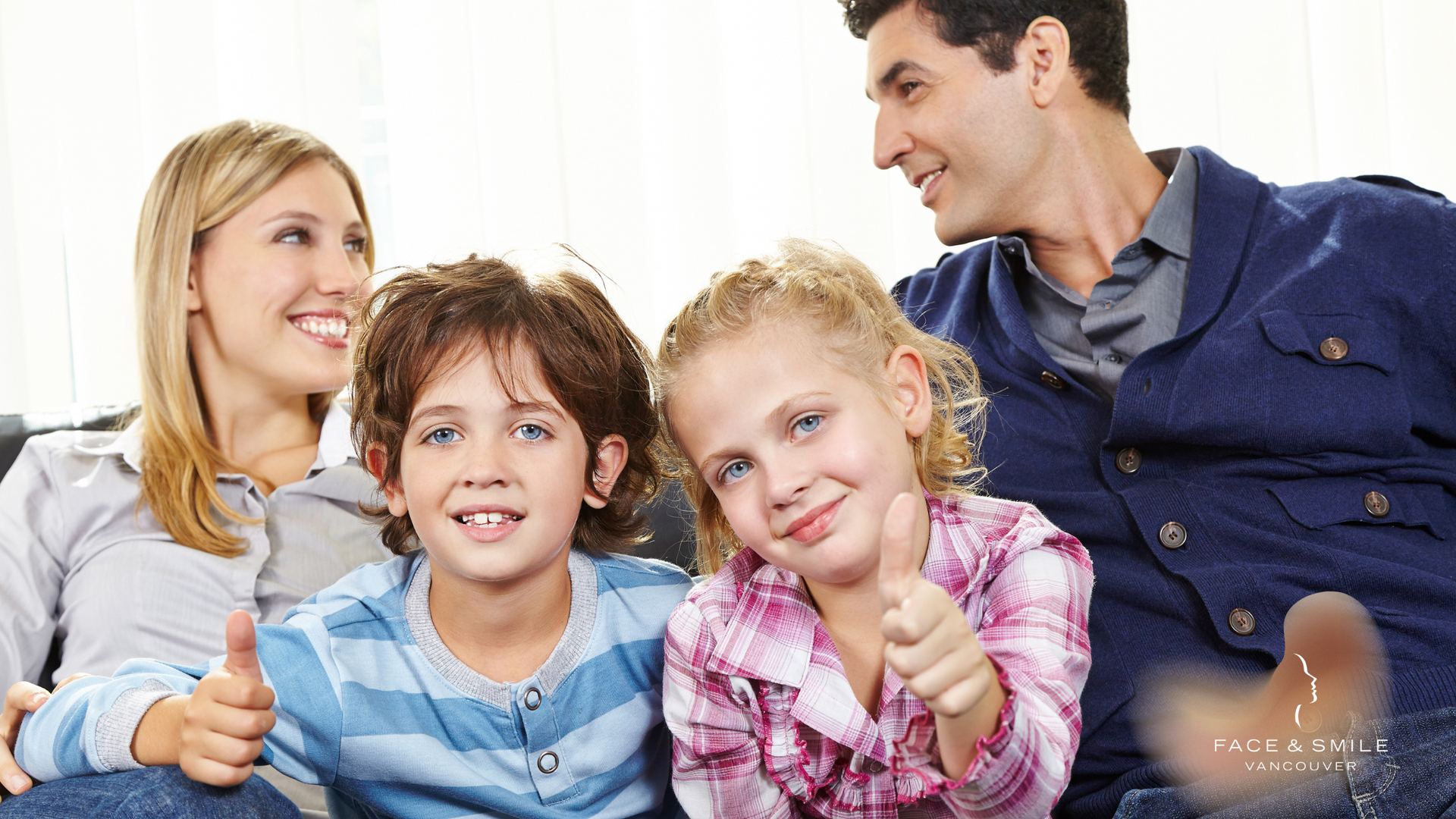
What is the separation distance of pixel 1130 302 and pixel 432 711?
3.60 feet

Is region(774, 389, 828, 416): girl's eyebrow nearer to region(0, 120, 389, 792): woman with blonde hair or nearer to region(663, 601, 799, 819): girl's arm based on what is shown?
region(663, 601, 799, 819): girl's arm

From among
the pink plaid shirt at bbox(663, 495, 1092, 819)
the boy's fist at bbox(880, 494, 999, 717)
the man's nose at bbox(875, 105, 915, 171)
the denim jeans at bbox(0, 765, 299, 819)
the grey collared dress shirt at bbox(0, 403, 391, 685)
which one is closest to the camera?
the boy's fist at bbox(880, 494, 999, 717)

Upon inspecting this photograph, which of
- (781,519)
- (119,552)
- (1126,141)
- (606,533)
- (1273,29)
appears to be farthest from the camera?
(1273,29)

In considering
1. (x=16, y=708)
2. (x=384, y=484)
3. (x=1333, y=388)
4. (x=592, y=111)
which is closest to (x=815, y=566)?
(x=384, y=484)

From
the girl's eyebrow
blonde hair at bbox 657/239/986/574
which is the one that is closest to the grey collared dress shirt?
blonde hair at bbox 657/239/986/574

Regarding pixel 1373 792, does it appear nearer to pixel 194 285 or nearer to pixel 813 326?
pixel 813 326

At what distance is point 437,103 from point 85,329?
→ 0.92 meters

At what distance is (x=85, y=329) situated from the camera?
94.9 inches

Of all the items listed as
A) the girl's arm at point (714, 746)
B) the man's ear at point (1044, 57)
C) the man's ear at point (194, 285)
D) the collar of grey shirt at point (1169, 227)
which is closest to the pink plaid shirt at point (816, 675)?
the girl's arm at point (714, 746)

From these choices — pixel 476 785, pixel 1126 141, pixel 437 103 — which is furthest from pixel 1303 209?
pixel 437 103

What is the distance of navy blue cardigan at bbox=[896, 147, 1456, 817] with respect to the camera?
1.35 meters

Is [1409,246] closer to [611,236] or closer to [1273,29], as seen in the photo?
[1273,29]

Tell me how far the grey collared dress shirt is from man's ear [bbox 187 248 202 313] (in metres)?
0.21

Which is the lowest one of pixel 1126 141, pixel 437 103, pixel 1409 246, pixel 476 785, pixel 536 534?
pixel 476 785
